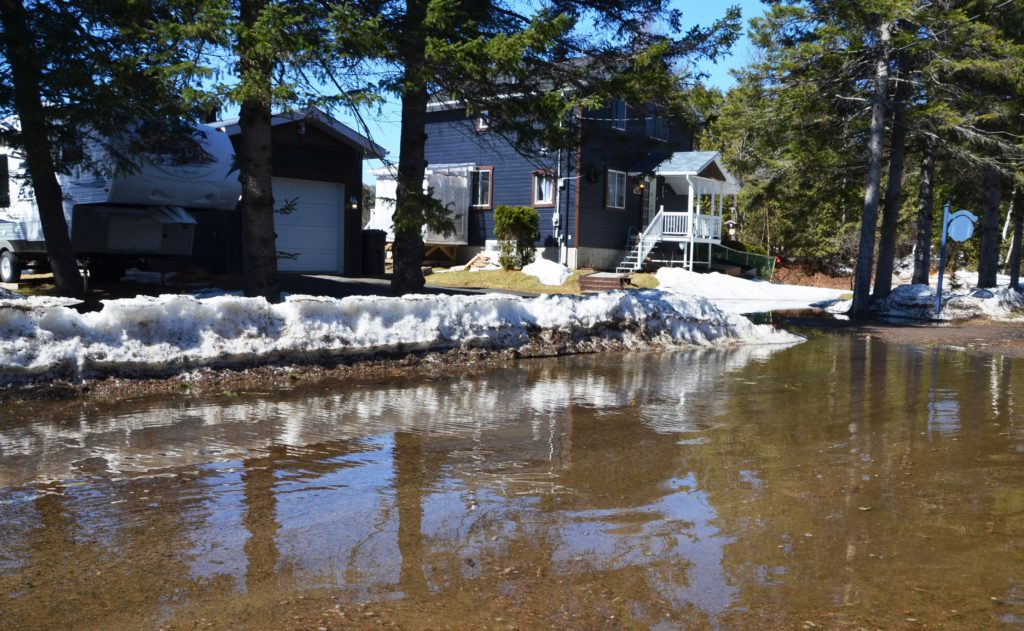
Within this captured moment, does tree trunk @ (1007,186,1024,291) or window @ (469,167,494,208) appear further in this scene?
window @ (469,167,494,208)

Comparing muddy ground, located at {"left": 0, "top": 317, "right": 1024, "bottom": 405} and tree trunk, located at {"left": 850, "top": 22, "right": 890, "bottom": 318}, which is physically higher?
tree trunk, located at {"left": 850, "top": 22, "right": 890, "bottom": 318}

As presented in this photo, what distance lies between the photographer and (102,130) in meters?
12.3

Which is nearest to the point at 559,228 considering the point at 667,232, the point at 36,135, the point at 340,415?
the point at 667,232

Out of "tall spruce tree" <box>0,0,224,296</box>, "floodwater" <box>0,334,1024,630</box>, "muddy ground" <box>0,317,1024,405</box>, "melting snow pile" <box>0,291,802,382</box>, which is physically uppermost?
"tall spruce tree" <box>0,0,224,296</box>

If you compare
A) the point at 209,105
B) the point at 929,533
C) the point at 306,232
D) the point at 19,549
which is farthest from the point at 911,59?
the point at 19,549

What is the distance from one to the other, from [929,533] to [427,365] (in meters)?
7.35

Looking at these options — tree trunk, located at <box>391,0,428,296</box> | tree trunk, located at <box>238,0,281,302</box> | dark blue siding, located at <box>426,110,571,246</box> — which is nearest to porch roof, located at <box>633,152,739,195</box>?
dark blue siding, located at <box>426,110,571,246</box>

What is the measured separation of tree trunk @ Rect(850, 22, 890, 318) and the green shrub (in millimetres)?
12619

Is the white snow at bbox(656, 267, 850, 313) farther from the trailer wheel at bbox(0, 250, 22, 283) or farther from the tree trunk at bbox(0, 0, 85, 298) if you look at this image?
the tree trunk at bbox(0, 0, 85, 298)

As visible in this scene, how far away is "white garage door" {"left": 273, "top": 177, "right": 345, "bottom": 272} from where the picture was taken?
2377 cm

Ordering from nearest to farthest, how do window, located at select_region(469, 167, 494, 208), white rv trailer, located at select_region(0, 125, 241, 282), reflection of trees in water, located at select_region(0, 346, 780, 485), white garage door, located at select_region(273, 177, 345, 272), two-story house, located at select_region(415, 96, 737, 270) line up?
reflection of trees in water, located at select_region(0, 346, 780, 485) < white rv trailer, located at select_region(0, 125, 241, 282) < white garage door, located at select_region(273, 177, 345, 272) < two-story house, located at select_region(415, 96, 737, 270) < window, located at select_region(469, 167, 494, 208)

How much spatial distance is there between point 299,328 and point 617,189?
85.5ft

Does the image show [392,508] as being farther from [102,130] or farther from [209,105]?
[102,130]

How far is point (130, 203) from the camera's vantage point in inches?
675
